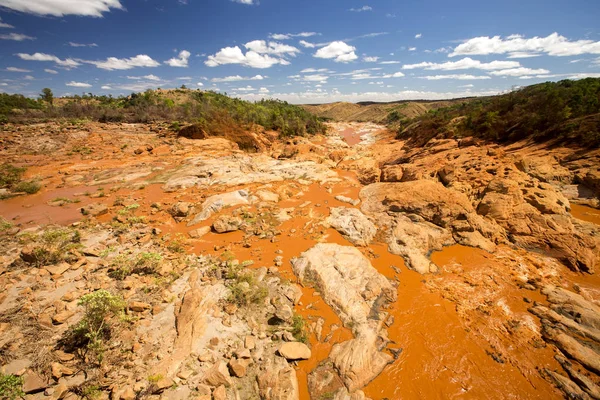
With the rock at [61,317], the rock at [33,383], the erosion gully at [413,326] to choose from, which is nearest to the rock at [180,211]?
the erosion gully at [413,326]

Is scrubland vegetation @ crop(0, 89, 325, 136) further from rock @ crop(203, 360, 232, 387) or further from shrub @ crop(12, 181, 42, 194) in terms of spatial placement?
rock @ crop(203, 360, 232, 387)

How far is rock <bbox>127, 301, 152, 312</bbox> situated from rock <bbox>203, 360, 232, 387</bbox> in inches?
76.8

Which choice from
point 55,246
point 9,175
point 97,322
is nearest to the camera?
point 97,322

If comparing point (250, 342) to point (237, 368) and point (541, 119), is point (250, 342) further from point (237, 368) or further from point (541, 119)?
point (541, 119)

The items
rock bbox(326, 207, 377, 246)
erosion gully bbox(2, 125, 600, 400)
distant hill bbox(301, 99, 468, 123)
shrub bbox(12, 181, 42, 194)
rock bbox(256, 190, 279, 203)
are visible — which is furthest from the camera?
distant hill bbox(301, 99, 468, 123)

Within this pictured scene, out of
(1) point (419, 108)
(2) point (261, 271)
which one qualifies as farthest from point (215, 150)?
(1) point (419, 108)

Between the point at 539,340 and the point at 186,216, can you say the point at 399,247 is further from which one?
the point at 186,216

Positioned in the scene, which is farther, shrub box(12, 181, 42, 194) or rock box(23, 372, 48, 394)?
shrub box(12, 181, 42, 194)

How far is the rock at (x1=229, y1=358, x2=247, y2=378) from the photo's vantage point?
152 inches

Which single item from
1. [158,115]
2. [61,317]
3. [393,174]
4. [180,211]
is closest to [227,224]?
[180,211]

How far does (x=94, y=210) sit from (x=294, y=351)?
9.33 meters

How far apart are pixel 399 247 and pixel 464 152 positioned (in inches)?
366

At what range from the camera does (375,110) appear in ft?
264

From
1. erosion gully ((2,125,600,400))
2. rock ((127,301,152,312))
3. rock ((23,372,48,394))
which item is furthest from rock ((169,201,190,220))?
rock ((23,372,48,394))
